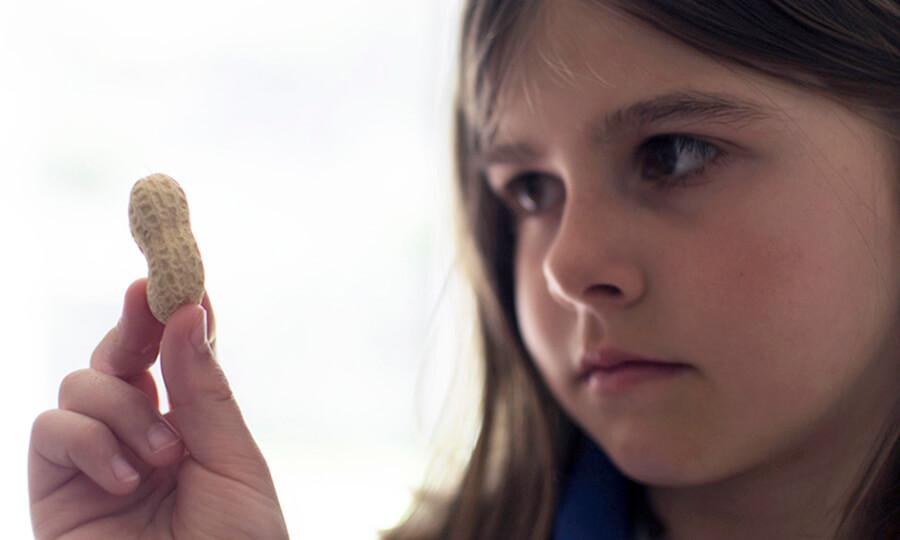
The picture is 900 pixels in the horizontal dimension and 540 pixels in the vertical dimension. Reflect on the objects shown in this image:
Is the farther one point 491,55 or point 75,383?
point 491,55

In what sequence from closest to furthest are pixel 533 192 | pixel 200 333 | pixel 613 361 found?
pixel 200 333 → pixel 613 361 → pixel 533 192

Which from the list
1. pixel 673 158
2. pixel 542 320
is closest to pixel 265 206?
pixel 542 320

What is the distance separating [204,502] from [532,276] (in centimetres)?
33

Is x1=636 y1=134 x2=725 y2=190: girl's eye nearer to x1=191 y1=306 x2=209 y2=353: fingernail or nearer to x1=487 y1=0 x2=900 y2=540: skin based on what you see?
x1=487 y1=0 x2=900 y2=540: skin

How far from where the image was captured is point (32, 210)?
4.24 ft

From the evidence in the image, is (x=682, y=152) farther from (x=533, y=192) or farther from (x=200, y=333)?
(x=200, y=333)

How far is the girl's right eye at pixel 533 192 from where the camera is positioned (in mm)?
818

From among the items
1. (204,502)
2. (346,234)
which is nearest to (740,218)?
(204,502)

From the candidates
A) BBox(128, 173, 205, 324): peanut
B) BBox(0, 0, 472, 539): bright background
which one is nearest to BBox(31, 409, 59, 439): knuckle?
BBox(128, 173, 205, 324): peanut

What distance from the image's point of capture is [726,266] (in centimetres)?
68

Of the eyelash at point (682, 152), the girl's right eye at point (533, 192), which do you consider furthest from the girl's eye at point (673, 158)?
the girl's right eye at point (533, 192)

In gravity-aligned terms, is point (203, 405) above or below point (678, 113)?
below

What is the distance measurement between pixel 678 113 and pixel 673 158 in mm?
36

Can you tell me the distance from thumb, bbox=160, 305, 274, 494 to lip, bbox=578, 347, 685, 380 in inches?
10.0
